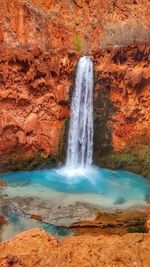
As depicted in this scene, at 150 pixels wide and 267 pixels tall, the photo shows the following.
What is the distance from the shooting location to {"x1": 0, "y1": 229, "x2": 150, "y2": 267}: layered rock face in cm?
649

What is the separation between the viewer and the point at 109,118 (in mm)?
23422

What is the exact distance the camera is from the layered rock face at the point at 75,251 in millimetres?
6495

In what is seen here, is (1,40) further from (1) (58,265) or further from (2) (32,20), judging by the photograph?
(1) (58,265)

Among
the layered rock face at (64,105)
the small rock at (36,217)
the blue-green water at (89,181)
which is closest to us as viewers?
the small rock at (36,217)

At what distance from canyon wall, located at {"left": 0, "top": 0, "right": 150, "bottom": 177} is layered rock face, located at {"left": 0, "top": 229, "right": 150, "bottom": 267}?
14936 mm

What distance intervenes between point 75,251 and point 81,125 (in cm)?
1675

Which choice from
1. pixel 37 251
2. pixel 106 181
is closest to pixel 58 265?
pixel 37 251

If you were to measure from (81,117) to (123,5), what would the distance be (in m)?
7.77

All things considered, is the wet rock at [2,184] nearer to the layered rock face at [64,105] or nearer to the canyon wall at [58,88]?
the canyon wall at [58,88]

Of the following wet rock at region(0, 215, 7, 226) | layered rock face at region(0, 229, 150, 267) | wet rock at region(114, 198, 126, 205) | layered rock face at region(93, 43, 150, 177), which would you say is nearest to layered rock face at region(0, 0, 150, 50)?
layered rock face at region(93, 43, 150, 177)

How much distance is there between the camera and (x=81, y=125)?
23484mm

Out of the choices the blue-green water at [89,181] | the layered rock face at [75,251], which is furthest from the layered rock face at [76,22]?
the layered rock face at [75,251]

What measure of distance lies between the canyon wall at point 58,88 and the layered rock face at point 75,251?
49.0 ft

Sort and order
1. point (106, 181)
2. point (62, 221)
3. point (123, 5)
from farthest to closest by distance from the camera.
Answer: point (123, 5) < point (106, 181) < point (62, 221)
